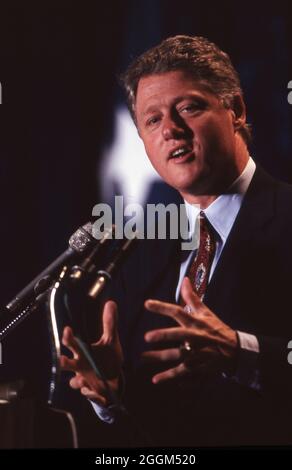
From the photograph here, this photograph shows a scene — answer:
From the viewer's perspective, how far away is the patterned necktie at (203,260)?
1823 mm

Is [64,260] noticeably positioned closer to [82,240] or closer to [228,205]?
[82,240]

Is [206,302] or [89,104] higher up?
[89,104]

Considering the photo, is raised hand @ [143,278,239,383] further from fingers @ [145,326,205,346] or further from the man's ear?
the man's ear

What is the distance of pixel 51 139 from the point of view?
2.21m

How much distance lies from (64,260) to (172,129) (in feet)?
2.07

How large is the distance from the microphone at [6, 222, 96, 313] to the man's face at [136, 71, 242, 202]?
51cm

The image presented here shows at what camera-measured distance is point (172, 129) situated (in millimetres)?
1896

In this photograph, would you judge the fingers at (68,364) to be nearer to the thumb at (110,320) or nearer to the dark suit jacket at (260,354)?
the thumb at (110,320)

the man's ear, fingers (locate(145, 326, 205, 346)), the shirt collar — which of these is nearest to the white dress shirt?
the shirt collar

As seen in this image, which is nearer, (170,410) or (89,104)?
(170,410)

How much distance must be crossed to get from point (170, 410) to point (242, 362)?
376mm

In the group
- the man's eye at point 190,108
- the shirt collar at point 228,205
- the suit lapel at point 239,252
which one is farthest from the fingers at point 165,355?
the man's eye at point 190,108
